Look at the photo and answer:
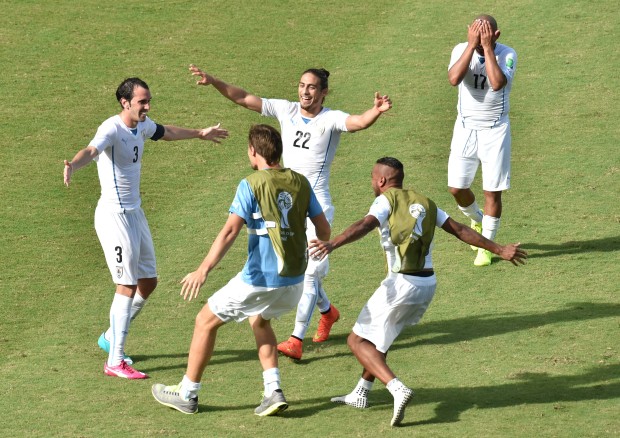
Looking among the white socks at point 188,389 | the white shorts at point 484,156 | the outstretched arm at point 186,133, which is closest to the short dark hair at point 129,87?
the outstretched arm at point 186,133

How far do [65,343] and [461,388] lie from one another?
4068 millimetres

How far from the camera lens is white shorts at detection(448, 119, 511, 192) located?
13711 millimetres

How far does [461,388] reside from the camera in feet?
34.6

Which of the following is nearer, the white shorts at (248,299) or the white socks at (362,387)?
the white shorts at (248,299)

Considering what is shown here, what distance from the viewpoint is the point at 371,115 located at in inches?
446

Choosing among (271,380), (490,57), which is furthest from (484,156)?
(271,380)

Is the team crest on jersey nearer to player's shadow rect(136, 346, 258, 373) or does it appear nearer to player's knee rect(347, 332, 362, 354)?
player's knee rect(347, 332, 362, 354)

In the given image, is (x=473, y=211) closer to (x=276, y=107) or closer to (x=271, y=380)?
(x=276, y=107)

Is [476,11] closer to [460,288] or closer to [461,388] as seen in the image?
[460,288]

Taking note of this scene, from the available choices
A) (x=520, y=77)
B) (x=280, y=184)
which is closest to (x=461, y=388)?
(x=280, y=184)

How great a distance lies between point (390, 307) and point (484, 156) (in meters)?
4.41

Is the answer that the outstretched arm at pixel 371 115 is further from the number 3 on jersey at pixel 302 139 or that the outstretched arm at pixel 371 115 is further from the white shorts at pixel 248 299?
the white shorts at pixel 248 299

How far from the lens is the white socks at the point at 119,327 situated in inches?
432

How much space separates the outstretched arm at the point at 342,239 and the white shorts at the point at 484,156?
14.5 feet
